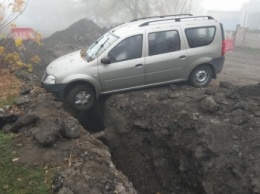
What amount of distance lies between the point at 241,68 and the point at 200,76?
22.7 ft

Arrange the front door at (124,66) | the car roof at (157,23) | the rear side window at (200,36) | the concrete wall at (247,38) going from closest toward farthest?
the front door at (124,66) < the car roof at (157,23) < the rear side window at (200,36) < the concrete wall at (247,38)

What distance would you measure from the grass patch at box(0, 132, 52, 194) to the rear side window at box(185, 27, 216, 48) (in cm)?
562

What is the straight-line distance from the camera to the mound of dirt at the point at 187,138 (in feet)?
20.6

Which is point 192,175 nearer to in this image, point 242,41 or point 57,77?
point 57,77

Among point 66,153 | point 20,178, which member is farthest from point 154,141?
point 20,178

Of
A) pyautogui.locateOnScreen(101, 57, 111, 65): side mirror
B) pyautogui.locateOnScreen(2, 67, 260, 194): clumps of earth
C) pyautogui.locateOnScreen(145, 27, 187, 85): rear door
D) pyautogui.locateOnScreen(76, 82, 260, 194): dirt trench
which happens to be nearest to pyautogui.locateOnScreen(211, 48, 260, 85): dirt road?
pyautogui.locateOnScreen(145, 27, 187, 85): rear door

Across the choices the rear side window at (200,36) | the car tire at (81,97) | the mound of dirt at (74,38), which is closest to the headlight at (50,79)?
the car tire at (81,97)

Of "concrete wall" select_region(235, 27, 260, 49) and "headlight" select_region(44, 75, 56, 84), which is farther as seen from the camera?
"concrete wall" select_region(235, 27, 260, 49)

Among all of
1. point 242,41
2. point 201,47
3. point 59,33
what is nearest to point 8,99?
point 201,47

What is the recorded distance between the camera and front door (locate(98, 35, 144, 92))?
7.81 meters

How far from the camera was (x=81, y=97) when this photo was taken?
783cm

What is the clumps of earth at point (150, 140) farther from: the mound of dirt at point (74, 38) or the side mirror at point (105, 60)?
the mound of dirt at point (74, 38)

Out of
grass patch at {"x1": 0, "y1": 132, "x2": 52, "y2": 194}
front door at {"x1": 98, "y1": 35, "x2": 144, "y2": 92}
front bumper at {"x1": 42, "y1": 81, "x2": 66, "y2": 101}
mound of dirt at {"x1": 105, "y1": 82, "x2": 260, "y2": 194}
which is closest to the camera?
grass patch at {"x1": 0, "y1": 132, "x2": 52, "y2": 194}

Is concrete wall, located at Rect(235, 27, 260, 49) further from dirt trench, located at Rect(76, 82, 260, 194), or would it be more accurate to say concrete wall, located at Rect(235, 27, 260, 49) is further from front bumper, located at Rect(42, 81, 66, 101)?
front bumper, located at Rect(42, 81, 66, 101)
